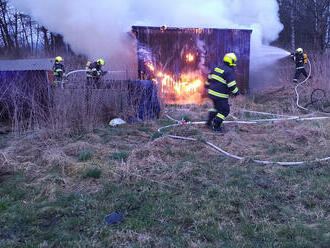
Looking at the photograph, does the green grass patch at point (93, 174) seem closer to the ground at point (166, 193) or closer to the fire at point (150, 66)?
the ground at point (166, 193)

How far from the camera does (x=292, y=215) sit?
3025 mm

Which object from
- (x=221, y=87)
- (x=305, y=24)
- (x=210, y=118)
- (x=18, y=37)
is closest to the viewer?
(x=221, y=87)

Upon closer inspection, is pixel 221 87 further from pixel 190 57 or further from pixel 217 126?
pixel 190 57

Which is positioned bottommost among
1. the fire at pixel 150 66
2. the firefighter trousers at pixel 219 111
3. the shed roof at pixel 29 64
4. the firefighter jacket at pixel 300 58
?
the firefighter trousers at pixel 219 111

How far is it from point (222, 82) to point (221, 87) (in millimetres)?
142

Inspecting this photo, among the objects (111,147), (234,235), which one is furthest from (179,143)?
(234,235)

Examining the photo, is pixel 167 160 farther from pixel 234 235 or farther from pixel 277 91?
pixel 277 91

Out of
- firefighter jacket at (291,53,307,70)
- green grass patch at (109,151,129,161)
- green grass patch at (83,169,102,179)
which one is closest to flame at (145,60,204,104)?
firefighter jacket at (291,53,307,70)

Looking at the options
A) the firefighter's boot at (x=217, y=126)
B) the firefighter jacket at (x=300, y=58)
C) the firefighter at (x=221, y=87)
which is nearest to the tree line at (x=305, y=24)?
the firefighter jacket at (x=300, y=58)

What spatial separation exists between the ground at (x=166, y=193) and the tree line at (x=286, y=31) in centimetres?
1460

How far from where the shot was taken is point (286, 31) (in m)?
23.6

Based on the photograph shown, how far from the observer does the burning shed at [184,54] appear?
38.2ft

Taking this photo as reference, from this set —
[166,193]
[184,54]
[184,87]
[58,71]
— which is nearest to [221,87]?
[166,193]

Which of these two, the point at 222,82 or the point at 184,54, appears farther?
the point at 184,54
